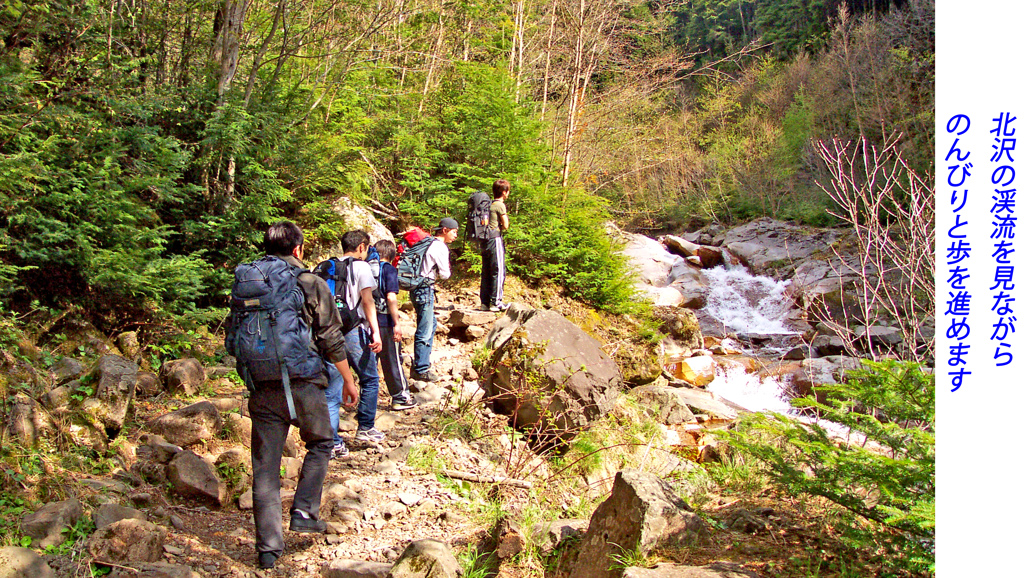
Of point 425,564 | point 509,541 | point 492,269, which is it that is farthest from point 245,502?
point 492,269

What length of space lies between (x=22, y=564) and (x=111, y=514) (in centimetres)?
67

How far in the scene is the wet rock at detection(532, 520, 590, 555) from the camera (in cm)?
391

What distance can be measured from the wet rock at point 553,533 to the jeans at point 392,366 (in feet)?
8.21

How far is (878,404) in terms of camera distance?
3328 millimetres

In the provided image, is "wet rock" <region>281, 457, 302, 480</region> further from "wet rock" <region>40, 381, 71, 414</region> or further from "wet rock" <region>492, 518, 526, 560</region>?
"wet rock" <region>492, 518, 526, 560</region>

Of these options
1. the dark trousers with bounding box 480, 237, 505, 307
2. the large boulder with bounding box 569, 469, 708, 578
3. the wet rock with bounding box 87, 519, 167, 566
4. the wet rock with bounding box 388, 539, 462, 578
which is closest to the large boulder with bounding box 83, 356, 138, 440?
the wet rock with bounding box 87, 519, 167, 566

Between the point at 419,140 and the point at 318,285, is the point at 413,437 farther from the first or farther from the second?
the point at 419,140

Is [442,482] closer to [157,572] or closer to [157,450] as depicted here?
[157,450]

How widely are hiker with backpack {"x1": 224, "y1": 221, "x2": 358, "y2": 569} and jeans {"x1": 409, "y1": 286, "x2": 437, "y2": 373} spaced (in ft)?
8.71

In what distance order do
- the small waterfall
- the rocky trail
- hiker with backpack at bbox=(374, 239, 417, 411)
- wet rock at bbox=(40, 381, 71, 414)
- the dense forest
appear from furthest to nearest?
the small waterfall < the dense forest < hiker with backpack at bbox=(374, 239, 417, 411) < wet rock at bbox=(40, 381, 71, 414) < the rocky trail

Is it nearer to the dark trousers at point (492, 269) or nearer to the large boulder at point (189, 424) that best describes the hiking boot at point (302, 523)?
the large boulder at point (189, 424)

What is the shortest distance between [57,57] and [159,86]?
1.61 metres

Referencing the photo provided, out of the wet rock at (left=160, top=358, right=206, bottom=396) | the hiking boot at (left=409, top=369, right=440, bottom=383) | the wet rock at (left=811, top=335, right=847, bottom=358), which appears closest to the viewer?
the wet rock at (left=160, top=358, right=206, bottom=396)
